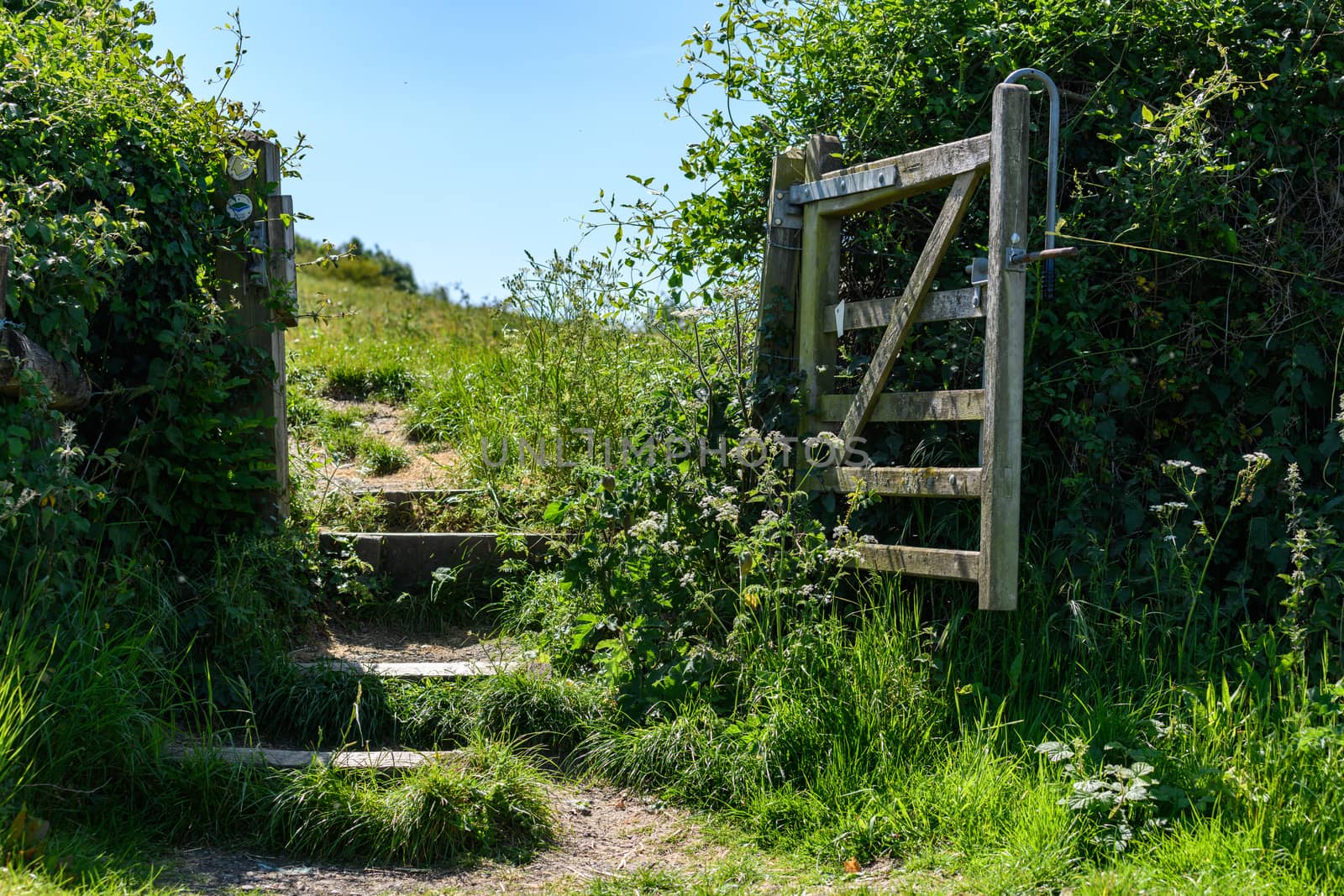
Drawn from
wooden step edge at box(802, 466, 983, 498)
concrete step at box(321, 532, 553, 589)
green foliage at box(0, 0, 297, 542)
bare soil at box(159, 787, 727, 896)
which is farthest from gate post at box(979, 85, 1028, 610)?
green foliage at box(0, 0, 297, 542)

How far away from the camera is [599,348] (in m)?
6.91

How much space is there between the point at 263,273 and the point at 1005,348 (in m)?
3.74

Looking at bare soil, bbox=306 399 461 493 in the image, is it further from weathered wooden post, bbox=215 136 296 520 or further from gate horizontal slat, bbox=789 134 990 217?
gate horizontal slat, bbox=789 134 990 217

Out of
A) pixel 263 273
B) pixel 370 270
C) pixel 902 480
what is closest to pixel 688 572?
pixel 902 480

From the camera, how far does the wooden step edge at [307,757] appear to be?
3.87 m

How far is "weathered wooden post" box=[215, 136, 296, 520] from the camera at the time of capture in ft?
18.3

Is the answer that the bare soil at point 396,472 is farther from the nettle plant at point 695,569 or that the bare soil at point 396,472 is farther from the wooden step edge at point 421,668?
the nettle plant at point 695,569

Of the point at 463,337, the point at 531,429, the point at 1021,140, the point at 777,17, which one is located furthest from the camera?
the point at 463,337

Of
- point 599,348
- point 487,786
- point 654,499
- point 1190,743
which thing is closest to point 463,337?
point 599,348

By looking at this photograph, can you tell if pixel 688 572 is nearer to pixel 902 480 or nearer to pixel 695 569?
pixel 695 569

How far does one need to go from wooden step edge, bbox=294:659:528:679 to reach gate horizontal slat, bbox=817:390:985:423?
184cm

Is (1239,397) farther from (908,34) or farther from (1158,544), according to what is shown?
(908,34)

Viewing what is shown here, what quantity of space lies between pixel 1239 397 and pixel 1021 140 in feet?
5.31

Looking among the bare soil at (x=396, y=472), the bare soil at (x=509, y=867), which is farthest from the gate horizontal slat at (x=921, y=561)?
the bare soil at (x=396, y=472)
